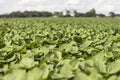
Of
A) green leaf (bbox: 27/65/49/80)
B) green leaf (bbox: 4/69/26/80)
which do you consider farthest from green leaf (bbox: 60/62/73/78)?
green leaf (bbox: 4/69/26/80)

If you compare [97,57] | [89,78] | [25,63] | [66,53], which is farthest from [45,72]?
[66,53]

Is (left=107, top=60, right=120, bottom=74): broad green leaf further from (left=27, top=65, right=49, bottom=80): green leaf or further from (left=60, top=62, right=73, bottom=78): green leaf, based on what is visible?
(left=27, top=65, right=49, bottom=80): green leaf

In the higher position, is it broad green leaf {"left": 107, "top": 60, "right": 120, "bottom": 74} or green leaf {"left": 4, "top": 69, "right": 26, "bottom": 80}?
green leaf {"left": 4, "top": 69, "right": 26, "bottom": 80}

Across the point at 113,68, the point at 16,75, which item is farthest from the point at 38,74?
the point at 113,68

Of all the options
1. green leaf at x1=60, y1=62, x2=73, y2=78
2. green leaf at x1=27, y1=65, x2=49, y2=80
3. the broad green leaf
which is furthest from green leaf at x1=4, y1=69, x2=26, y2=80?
the broad green leaf

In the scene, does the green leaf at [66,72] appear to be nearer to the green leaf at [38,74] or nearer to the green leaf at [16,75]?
the green leaf at [38,74]

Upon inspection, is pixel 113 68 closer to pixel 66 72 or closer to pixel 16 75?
pixel 66 72

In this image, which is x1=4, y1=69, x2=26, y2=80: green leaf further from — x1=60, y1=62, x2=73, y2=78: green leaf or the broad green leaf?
the broad green leaf

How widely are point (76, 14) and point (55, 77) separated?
8566cm

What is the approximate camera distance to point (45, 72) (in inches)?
59.0

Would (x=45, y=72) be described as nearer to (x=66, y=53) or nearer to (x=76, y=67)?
(x=76, y=67)

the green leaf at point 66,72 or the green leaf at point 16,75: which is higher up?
the green leaf at point 16,75

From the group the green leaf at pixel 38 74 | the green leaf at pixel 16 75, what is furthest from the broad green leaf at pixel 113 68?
the green leaf at pixel 16 75

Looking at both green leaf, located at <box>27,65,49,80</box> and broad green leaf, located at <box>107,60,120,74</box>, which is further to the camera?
broad green leaf, located at <box>107,60,120,74</box>
